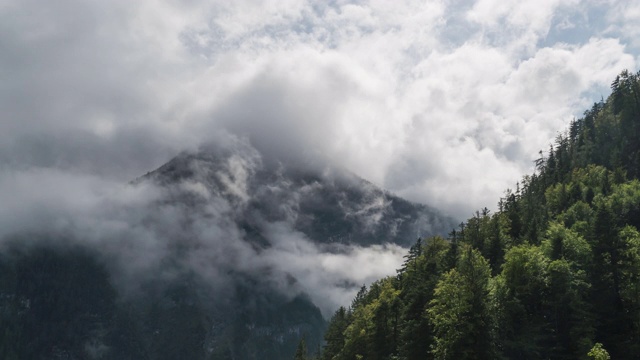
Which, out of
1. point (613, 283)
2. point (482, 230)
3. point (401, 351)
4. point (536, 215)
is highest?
point (536, 215)

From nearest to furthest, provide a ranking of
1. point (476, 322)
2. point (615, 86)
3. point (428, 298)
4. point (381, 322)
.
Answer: point (476, 322), point (428, 298), point (381, 322), point (615, 86)

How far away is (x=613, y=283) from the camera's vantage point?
6556 centimetres

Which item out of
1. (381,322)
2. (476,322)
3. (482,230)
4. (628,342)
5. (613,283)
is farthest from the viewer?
(482,230)

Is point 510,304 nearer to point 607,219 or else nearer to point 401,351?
point 401,351

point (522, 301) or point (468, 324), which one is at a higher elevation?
point (522, 301)

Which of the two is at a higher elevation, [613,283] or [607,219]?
[607,219]

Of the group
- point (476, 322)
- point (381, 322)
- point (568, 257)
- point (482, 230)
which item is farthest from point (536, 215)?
point (476, 322)

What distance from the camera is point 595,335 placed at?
6159 centimetres

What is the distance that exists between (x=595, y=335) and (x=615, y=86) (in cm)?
15280

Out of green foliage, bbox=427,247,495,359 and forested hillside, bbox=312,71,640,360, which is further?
forested hillside, bbox=312,71,640,360

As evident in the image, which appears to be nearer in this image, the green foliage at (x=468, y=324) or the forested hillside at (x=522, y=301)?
the green foliage at (x=468, y=324)

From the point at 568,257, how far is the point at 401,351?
1077 inches

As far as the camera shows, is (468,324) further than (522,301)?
No

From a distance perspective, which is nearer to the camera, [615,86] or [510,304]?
[510,304]
